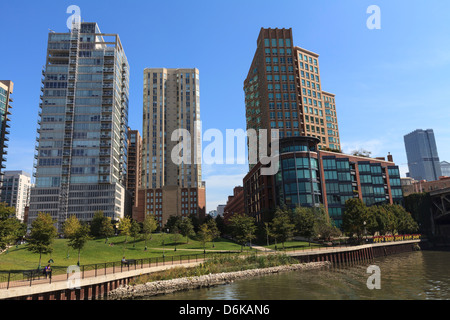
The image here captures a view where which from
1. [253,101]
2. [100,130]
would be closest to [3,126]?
[100,130]

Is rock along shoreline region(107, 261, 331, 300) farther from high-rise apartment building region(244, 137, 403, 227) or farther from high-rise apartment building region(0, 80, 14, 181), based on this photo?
high-rise apartment building region(0, 80, 14, 181)

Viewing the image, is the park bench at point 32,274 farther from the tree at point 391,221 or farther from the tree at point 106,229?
the tree at point 391,221

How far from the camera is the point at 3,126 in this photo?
166m

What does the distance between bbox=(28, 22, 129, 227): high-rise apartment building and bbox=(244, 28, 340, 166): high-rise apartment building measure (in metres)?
65.6

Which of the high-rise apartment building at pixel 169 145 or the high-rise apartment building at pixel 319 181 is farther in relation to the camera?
the high-rise apartment building at pixel 169 145

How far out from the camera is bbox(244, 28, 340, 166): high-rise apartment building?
112438mm

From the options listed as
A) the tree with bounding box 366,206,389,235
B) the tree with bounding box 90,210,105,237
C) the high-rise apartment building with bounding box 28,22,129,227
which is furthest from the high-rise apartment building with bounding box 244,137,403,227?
the high-rise apartment building with bounding box 28,22,129,227

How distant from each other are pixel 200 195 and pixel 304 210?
360ft

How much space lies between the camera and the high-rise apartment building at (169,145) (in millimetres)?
175875

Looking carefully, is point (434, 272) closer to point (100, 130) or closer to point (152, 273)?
point (152, 273)

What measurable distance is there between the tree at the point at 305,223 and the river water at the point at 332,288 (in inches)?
863

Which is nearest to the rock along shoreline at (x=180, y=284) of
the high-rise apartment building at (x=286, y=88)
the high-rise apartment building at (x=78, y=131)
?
the high-rise apartment building at (x=286, y=88)

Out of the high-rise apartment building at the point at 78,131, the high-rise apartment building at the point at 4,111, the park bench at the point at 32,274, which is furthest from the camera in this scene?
the high-rise apartment building at the point at 4,111
